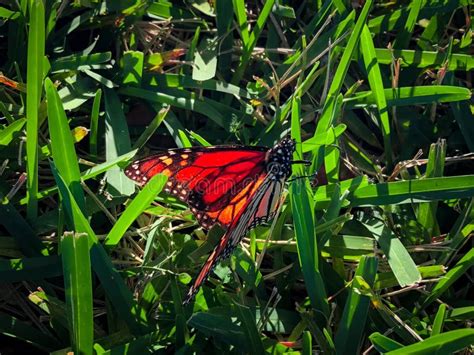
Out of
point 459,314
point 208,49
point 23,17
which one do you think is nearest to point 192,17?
point 208,49

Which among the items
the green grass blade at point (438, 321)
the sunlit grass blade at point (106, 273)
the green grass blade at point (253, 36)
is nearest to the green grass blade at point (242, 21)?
the green grass blade at point (253, 36)

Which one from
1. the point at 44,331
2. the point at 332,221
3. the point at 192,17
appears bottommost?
the point at 44,331

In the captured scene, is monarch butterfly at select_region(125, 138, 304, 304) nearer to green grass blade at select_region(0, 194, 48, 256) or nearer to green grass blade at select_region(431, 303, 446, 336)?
green grass blade at select_region(0, 194, 48, 256)

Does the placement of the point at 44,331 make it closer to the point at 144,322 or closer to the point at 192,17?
the point at 144,322

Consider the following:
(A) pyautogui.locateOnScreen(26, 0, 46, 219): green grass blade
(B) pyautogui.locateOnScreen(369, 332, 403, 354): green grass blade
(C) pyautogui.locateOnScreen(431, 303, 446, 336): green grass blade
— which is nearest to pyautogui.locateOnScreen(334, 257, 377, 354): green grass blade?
(B) pyautogui.locateOnScreen(369, 332, 403, 354): green grass blade

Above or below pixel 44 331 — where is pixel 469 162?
above
